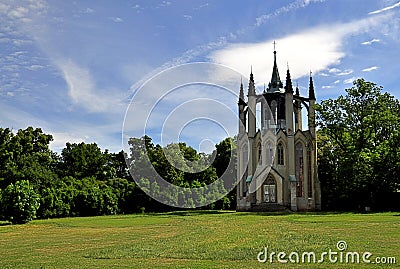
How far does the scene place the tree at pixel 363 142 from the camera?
137 ft

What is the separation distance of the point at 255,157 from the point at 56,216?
22763 mm

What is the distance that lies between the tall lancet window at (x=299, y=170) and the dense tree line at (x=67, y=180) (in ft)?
38.4

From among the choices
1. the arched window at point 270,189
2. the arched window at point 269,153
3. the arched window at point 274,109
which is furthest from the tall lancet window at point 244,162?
the arched window at point 274,109

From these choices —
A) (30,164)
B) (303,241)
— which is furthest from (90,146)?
(303,241)

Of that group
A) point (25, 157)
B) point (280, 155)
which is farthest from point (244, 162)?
point (25, 157)

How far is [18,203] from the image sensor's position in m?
32.7

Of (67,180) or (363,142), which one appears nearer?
(363,142)

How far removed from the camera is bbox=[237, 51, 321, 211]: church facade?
48.9m

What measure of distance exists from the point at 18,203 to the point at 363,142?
32006 millimetres

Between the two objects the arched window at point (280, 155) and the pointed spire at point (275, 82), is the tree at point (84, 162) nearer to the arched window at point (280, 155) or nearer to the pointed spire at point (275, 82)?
the pointed spire at point (275, 82)

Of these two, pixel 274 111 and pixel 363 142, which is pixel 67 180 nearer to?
pixel 274 111

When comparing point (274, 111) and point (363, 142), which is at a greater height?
point (274, 111)

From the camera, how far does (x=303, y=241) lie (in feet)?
50.4

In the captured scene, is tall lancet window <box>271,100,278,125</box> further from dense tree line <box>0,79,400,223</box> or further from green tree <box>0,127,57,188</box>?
green tree <box>0,127,57,188</box>
